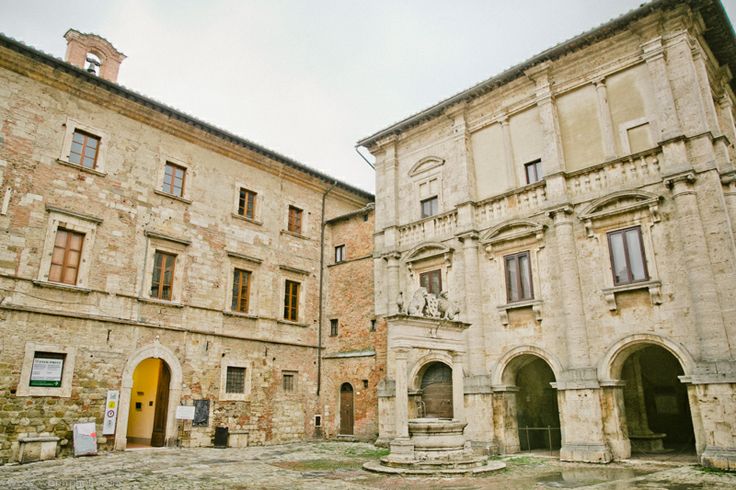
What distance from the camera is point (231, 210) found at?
1906cm

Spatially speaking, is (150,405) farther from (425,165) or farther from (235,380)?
(425,165)

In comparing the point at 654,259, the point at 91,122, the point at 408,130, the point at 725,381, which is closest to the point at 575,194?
the point at 654,259

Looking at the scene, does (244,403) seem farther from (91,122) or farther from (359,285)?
(91,122)

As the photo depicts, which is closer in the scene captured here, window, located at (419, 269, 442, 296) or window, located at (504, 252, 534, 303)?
window, located at (504, 252, 534, 303)

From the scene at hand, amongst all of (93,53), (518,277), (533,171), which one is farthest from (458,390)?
(93,53)

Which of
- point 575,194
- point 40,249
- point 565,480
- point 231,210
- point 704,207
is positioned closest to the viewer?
point 565,480

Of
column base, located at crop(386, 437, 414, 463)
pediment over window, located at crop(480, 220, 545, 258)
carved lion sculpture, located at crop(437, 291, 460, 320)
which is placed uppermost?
pediment over window, located at crop(480, 220, 545, 258)

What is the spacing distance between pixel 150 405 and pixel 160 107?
10.4 meters

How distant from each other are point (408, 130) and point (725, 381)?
43.6 feet

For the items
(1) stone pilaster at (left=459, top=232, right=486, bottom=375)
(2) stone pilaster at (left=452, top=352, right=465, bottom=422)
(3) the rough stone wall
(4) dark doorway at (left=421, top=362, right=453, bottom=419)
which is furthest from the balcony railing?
(2) stone pilaster at (left=452, top=352, right=465, bottom=422)

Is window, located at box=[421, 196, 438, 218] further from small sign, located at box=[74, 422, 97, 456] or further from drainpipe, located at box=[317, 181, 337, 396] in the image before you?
small sign, located at box=[74, 422, 97, 456]

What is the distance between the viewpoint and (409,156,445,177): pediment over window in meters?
18.9

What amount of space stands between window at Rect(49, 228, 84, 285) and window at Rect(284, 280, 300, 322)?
25.6 feet

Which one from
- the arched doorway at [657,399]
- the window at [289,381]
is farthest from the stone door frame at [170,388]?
the arched doorway at [657,399]
